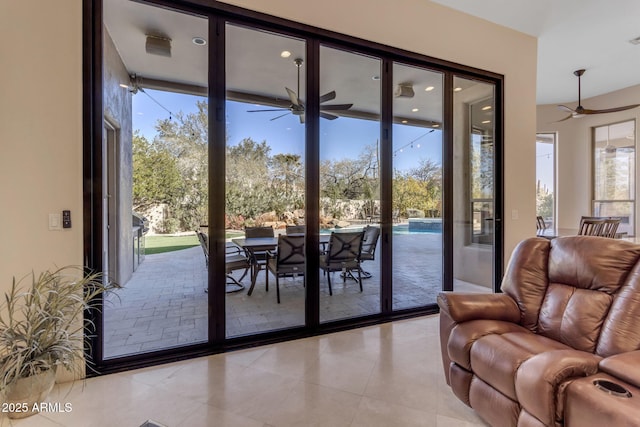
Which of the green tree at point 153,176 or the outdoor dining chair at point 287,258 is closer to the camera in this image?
the green tree at point 153,176

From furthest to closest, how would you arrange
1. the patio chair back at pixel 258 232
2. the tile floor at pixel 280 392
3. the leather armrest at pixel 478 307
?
the patio chair back at pixel 258 232 → the leather armrest at pixel 478 307 → the tile floor at pixel 280 392

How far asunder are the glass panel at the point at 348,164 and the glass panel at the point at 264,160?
30cm

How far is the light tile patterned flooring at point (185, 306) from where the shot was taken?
2.83 metres

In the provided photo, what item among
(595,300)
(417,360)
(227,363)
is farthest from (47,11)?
(595,300)

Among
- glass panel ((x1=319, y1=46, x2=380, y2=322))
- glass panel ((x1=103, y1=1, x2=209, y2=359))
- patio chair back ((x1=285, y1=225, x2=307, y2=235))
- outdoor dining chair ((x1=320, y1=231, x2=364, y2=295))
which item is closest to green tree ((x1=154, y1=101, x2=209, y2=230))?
glass panel ((x1=103, y1=1, x2=209, y2=359))

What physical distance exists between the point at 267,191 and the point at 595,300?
2.78 metres

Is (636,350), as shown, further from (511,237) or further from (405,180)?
(511,237)

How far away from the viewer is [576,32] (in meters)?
4.28

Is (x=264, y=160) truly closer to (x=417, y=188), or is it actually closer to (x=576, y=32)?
(x=417, y=188)

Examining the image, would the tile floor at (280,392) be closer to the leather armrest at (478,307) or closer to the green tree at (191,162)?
the leather armrest at (478,307)

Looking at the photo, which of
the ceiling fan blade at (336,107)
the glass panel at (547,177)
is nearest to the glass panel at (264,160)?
the ceiling fan blade at (336,107)

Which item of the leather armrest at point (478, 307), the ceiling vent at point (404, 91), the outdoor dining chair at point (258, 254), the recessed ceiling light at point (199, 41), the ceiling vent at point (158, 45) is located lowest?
the leather armrest at point (478, 307)

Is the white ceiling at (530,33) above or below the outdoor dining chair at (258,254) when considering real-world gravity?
above

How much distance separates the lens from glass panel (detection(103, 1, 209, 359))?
2.88m
